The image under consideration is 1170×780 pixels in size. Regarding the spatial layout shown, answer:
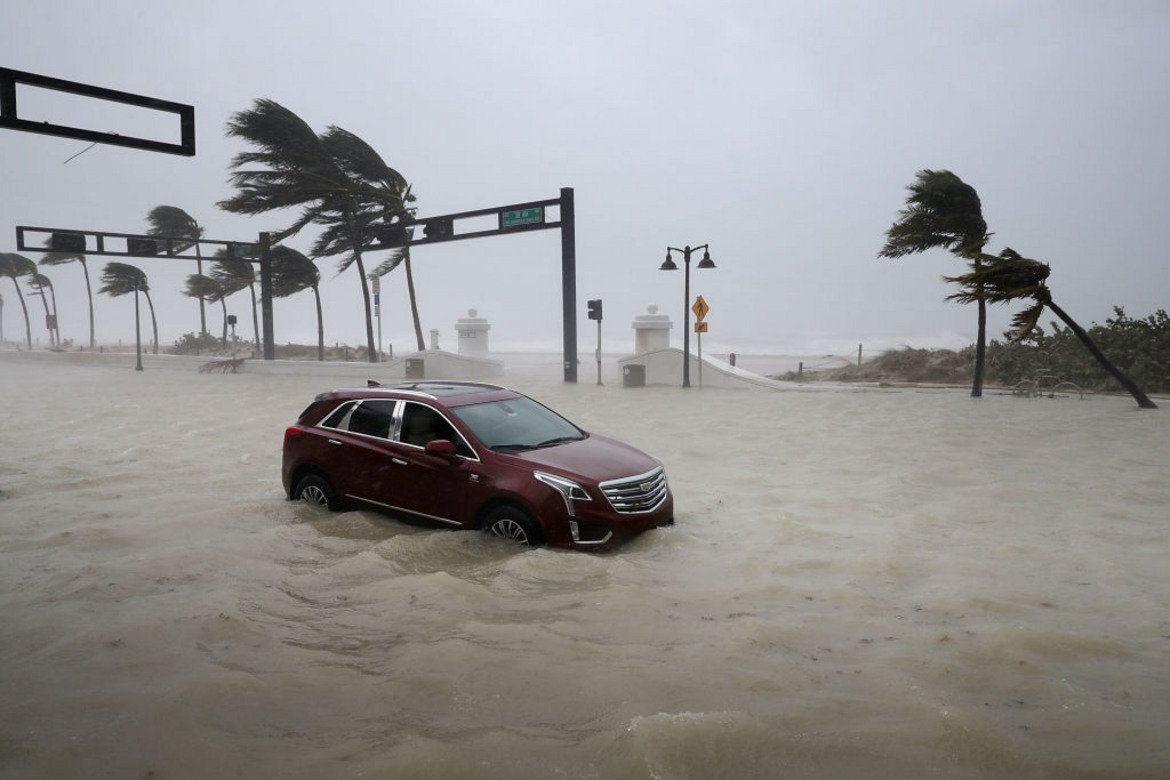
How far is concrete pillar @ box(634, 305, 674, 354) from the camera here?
32.2 m

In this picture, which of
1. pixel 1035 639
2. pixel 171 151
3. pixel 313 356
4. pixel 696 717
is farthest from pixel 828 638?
pixel 313 356

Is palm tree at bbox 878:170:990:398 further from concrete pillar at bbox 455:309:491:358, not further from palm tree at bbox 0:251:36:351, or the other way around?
palm tree at bbox 0:251:36:351

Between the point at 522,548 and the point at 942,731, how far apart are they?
3892mm

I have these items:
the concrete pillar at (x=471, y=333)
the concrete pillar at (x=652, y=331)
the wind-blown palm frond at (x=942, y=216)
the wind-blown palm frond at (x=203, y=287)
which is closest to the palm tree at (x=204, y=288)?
the wind-blown palm frond at (x=203, y=287)

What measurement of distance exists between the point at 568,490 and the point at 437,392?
2.19m

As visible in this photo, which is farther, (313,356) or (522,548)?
(313,356)

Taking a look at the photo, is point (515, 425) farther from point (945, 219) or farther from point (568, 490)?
point (945, 219)

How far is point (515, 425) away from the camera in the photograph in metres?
8.28

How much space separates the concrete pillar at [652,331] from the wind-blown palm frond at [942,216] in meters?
10.3

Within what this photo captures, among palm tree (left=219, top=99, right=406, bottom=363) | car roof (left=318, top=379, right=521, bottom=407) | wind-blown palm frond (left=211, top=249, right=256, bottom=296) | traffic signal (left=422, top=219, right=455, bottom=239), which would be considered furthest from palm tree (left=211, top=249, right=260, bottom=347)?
car roof (left=318, top=379, right=521, bottom=407)

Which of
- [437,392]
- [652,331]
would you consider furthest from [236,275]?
[437,392]

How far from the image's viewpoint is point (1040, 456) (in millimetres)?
13250

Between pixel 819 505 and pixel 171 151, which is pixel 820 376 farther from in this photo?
pixel 171 151

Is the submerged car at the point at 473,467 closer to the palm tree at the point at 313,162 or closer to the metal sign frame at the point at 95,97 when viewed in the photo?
the metal sign frame at the point at 95,97
